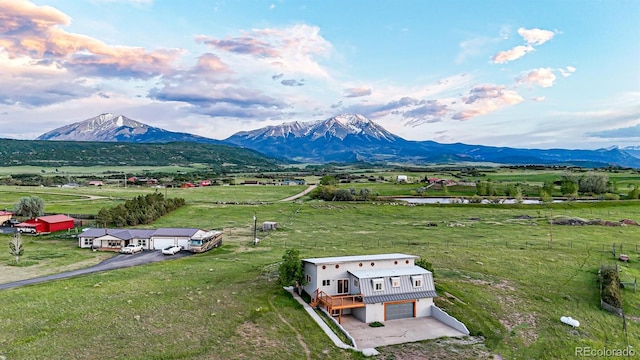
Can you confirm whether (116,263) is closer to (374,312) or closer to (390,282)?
(374,312)

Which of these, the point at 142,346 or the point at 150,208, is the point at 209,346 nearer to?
the point at 142,346

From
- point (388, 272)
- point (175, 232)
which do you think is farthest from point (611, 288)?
point (175, 232)

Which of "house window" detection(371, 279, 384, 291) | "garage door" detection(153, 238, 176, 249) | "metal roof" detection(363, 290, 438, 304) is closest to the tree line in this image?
"garage door" detection(153, 238, 176, 249)

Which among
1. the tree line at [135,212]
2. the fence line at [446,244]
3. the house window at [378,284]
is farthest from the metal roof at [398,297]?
the tree line at [135,212]

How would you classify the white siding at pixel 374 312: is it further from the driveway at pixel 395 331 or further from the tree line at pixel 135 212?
the tree line at pixel 135 212

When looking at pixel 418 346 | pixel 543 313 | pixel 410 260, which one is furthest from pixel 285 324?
pixel 543 313

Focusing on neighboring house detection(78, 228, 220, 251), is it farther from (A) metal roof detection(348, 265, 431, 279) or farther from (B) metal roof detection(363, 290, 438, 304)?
(B) metal roof detection(363, 290, 438, 304)
